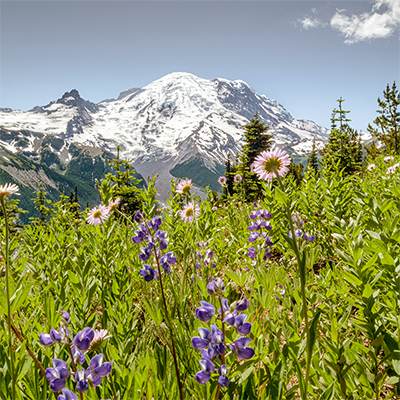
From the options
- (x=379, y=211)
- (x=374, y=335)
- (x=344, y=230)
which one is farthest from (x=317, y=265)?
(x=374, y=335)

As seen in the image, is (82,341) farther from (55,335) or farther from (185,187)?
(185,187)

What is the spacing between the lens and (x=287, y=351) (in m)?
1.97

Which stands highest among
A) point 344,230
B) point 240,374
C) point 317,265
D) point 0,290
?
point 344,230

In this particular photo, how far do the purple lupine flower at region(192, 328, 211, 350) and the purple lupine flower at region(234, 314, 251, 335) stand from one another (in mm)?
137

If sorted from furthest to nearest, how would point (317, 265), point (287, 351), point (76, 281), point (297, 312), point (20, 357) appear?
point (317, 265) → point (76, 281) → point (297, 312) → point (287, 351) → point (20, 357)

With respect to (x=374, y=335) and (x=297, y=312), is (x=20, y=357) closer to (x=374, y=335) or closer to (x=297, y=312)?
(x=297, y=312)

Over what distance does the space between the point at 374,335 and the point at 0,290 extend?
2100mm

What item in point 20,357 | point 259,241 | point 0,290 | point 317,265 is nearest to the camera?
point 20,357

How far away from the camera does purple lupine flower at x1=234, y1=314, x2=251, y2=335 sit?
1.71 meters

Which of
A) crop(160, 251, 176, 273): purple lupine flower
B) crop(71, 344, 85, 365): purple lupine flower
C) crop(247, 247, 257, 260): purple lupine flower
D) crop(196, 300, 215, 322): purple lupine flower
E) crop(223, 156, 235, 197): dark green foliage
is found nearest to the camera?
crop(71, 344, 85, 365): purple lupine flower

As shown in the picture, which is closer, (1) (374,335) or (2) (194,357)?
(1) (374,335)

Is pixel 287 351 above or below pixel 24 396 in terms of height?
above

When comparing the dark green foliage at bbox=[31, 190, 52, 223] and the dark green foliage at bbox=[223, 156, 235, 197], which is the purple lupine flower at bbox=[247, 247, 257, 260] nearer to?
the dark green foliage at bbox=[223, 156, 235, 197]

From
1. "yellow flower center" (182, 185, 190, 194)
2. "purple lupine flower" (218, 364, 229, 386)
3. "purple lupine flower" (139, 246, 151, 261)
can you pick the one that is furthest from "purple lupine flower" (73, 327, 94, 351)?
"yellow flower center" (182, 185, 190, 194)
